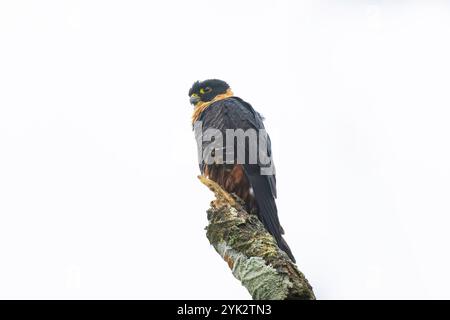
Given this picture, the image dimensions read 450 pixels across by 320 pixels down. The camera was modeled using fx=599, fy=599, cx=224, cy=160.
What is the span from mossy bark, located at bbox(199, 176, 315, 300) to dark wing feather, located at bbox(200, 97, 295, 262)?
191 cm

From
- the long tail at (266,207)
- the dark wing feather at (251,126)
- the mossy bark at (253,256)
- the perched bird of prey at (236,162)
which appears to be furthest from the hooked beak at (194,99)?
the mossy bark at (253,256)

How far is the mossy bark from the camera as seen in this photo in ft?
13.2

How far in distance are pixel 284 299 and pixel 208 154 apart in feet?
15.0

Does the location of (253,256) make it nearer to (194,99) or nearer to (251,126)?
(251,126)

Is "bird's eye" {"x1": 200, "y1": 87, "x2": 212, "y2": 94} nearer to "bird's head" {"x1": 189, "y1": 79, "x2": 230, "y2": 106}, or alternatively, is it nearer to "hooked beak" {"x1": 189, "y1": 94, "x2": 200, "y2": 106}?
"bird's head" {"x1": 189, "y1": 79, "x2": 230, "y2": 106}

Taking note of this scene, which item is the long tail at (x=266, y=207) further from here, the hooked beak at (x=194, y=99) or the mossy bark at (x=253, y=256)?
the hooked beak at (x=194, y=99)

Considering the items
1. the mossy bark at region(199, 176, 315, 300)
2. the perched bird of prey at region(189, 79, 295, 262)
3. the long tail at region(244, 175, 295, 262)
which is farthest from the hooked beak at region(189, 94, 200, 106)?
the mossy bark at region(199, 176, 315, 300)

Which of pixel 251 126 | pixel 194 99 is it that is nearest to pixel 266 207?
pixel 251 126

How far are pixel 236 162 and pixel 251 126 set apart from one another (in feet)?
2.63

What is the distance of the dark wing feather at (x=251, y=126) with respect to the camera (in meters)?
7.17

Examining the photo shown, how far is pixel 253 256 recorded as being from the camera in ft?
14.4
